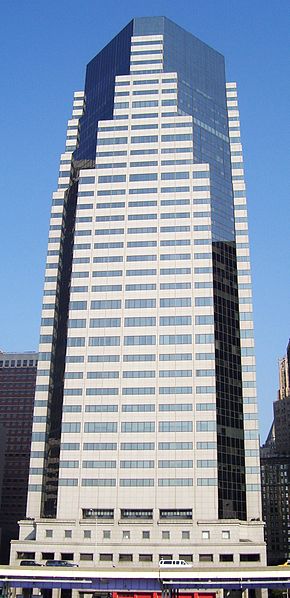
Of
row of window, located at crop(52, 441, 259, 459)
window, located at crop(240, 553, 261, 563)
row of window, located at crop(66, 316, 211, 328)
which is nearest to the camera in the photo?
window, located at crop(240, 553, 261, 563)

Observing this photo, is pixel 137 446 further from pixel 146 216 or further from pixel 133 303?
pixel 146 216

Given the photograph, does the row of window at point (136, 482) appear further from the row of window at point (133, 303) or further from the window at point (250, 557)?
the row of window at point (133, 303)

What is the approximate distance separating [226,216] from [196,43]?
2354 inches

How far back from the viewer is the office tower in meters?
132

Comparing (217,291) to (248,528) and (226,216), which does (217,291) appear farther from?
(248,528)

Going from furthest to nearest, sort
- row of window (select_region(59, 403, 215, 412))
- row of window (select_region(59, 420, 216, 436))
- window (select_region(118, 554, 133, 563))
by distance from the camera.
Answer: row of window (select_region(59, 403, 215, 412)), row of window (select_region(59, 420, 216, 436)), window (select_region(118, 554, 133, 563))

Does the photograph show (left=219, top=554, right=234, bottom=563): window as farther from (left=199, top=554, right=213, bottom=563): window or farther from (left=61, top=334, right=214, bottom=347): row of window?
(left=61, top=334, right=214, bottom=347): row of window

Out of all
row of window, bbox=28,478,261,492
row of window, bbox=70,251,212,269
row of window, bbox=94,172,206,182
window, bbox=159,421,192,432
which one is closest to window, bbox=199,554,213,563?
row of window, bbox=28,478,261,492

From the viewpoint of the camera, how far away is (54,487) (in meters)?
141

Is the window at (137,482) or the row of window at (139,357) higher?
the row of window at (139,357)

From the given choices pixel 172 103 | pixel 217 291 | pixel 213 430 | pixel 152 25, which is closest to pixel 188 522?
pixel 213 430

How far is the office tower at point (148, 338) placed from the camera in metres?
132

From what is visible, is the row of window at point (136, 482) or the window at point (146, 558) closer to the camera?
the window at point (146, 558)

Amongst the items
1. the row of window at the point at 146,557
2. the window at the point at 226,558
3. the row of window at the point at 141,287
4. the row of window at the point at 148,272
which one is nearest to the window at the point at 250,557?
the row of window at the point at 146,557
